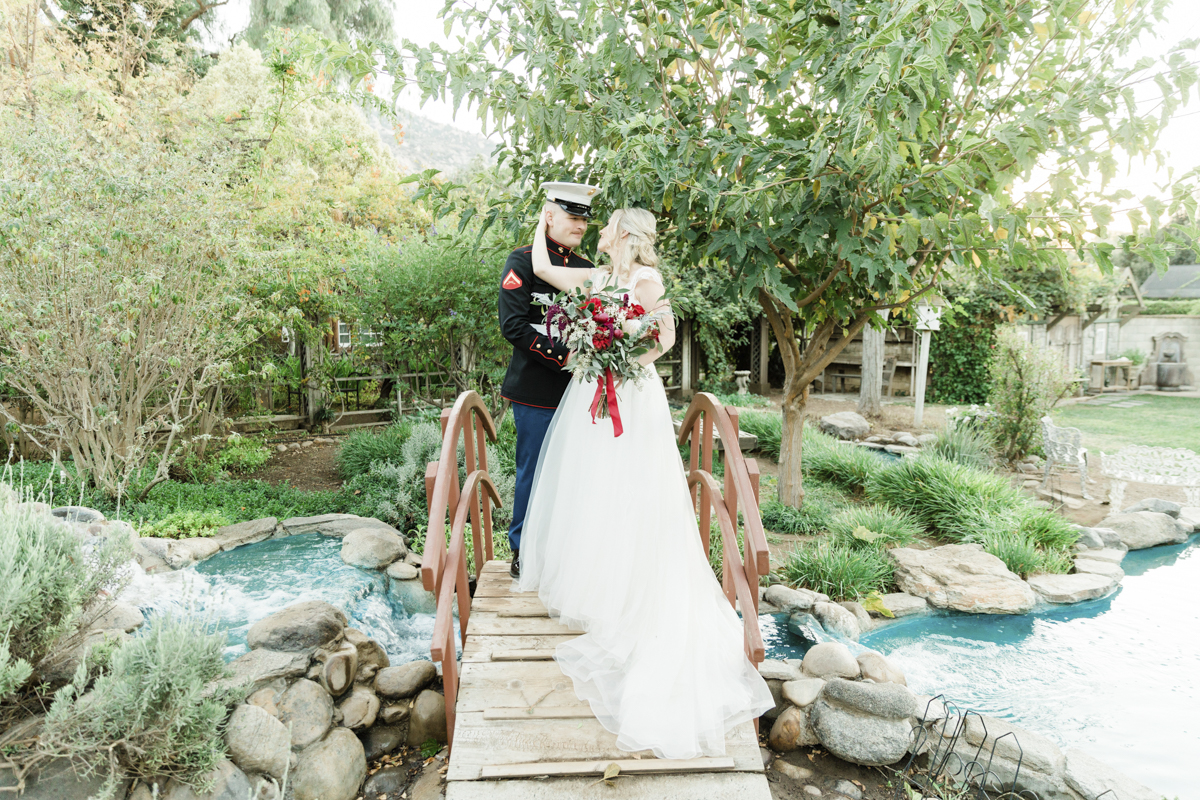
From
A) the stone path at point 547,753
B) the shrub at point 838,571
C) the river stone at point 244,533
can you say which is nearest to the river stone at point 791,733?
the stone path at point 547,753

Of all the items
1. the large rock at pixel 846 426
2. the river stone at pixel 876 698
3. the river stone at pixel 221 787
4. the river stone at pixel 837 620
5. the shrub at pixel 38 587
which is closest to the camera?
the shrub at pixel 38 587

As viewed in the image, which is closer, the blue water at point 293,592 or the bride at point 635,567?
the bride at point 635,567

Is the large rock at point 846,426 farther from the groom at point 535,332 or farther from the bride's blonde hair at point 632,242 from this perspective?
the bride's blonde hair at point 632,242

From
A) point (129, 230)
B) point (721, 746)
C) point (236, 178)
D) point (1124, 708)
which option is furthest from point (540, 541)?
point (236, 178)

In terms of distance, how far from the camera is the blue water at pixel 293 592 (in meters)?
4.32

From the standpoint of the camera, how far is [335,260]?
738 centimetres

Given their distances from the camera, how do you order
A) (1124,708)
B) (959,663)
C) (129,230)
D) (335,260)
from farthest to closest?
(335,260)
(129,230)
(959,663)
(1124,708)

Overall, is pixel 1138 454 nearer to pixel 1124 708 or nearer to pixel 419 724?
pixel 1124 708

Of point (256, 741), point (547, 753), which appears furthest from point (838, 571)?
point (256, 741)

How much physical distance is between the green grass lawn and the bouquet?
9097mm

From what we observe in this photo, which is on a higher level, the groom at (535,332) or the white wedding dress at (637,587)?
the groom at (535,332)

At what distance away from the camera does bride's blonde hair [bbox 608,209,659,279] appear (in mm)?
2936

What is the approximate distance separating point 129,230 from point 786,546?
19.5ft

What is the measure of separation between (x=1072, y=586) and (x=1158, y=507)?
2.66m
